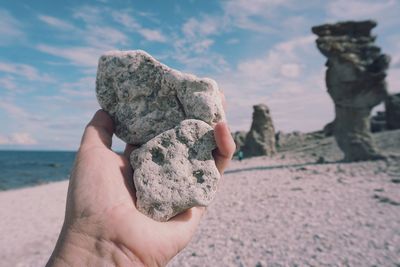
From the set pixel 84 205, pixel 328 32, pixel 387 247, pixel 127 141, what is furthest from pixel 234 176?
pixel 84 205

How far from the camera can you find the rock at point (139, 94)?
401 centimetres

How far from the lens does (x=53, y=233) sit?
11.0 m

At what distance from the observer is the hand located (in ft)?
8.82

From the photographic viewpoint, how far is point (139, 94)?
4.11 metres

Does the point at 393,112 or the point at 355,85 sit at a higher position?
the point at 355,85

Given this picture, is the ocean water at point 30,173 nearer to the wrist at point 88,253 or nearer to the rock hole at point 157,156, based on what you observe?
the rock hole at point 157,156

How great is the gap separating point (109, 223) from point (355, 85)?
18.2 m

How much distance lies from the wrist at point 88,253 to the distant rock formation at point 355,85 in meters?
17.4

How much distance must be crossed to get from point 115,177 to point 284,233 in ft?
19.9

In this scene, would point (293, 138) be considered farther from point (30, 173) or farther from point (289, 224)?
point (30, 173)

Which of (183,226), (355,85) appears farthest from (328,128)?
(183,226)

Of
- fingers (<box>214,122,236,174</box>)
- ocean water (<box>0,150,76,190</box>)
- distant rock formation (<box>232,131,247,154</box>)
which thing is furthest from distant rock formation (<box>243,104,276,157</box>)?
fingers (<box>214,122,236,174</box>)

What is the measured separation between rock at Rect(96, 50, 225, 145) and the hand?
697mm

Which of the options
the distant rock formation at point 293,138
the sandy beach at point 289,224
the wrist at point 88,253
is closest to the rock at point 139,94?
the wrist at point 88,253
